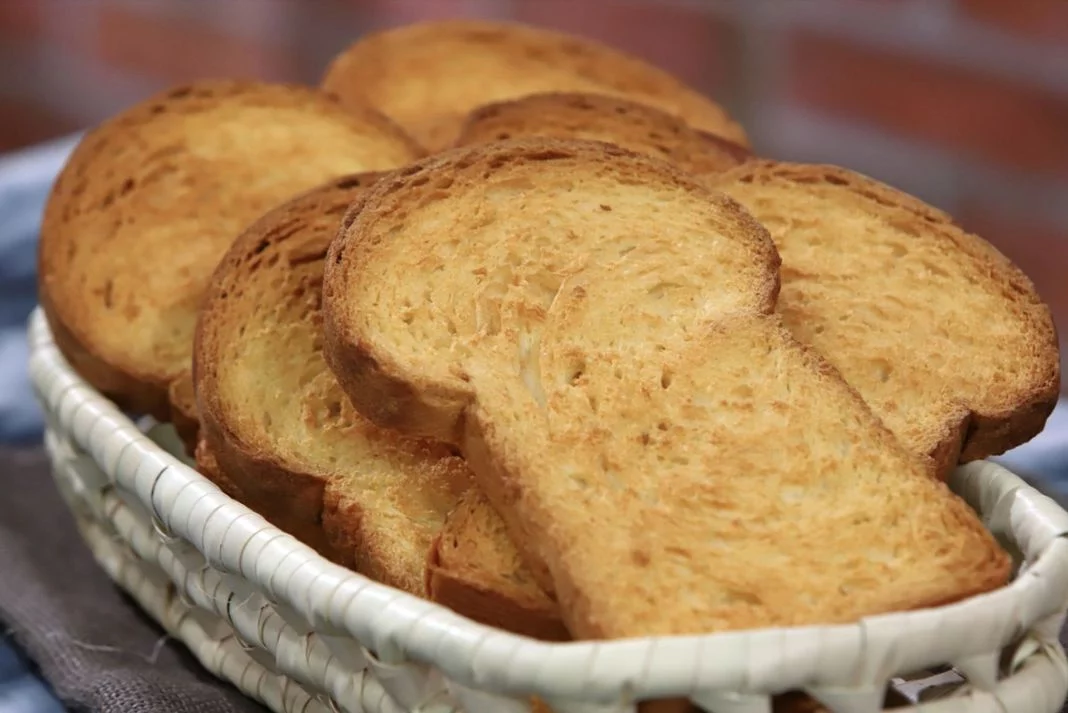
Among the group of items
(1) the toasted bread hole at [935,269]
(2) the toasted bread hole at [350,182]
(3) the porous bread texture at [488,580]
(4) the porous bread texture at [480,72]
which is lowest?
(3) the porous bread texture at [488,580]

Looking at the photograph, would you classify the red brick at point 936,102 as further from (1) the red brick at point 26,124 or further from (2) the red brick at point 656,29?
(1) the red brick at point 26,124

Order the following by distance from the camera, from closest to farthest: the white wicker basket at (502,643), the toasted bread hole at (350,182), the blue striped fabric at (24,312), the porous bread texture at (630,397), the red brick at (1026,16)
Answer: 1. the white wicker basket at (502,643)
2. the porous bread texture at (630,397)
3. the toasted bread hole at (350,182)
4. the blue striped fabric at (24,312)
5. the red brick at (1026,16)

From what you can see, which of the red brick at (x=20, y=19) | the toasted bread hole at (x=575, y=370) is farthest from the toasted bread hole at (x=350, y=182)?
the red brick at (x=20, y=19)

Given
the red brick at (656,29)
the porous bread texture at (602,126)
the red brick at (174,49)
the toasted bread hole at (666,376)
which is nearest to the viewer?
the toasted bread hole at (666,376)

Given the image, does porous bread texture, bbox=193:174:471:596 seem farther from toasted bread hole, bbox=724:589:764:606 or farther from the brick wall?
the brick wall

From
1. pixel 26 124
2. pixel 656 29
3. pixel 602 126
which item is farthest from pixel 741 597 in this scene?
pixel 26 124

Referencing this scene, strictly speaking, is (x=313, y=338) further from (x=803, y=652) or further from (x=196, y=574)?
(x=803, y=652)

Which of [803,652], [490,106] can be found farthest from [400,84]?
[803,652]
